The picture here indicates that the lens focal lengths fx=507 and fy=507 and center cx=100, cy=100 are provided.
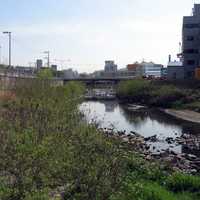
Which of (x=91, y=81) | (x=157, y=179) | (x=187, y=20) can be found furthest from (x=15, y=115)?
(x=91, y=81)

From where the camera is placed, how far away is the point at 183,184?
16047 millimetres

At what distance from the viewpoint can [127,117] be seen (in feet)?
231

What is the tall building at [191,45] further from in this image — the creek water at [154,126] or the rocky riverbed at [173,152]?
the rocky riverbed at [173,152]

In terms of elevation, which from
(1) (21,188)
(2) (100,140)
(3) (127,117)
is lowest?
(3) (127,117)

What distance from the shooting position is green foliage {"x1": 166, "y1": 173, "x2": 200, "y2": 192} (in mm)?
15633

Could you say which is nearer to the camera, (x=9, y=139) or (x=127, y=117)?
(x=9, y=139)

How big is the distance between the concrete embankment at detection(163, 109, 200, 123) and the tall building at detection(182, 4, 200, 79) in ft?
112

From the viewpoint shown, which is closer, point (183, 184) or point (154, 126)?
point (183, 184)

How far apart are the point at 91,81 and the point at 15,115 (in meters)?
131

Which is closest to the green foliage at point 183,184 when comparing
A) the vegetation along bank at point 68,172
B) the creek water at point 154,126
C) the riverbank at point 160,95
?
the vegetation along bank at point 68,172

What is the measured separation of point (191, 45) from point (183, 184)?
328 feet

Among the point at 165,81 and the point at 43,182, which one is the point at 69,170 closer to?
the point at 43,182

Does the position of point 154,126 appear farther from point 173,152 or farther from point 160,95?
point 160,95

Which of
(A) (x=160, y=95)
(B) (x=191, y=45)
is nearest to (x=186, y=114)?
(A) (x=160, y=95)
